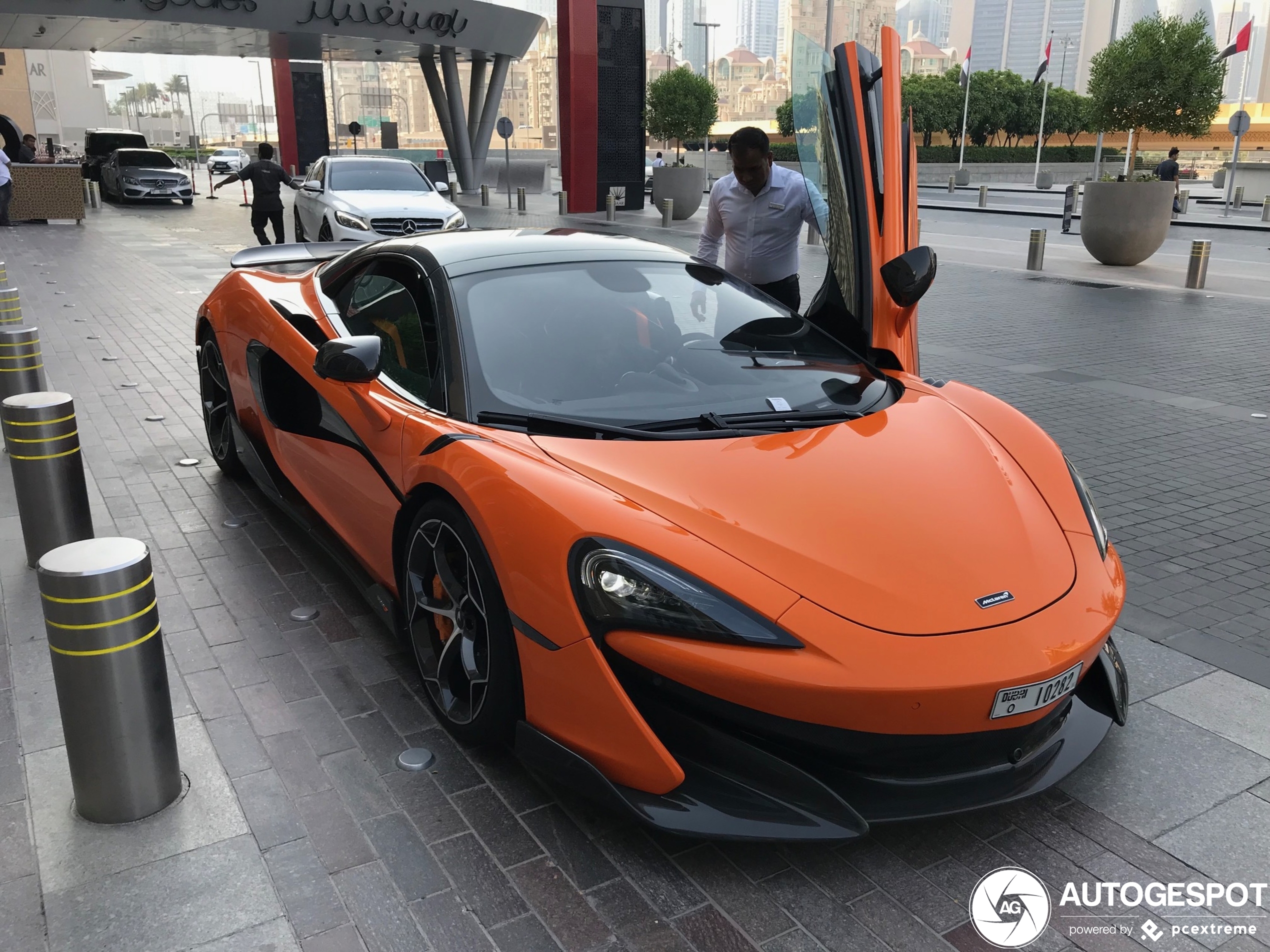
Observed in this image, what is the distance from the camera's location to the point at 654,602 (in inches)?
96.9

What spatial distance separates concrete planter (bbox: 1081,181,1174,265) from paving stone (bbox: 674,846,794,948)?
49.0 ft

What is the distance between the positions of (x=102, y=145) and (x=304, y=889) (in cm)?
3663

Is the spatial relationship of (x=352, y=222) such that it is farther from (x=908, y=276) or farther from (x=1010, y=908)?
(x=1010, y=908)

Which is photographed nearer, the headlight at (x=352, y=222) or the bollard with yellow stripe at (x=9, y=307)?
the bollard with yellow stripe at (x=9, y=307)

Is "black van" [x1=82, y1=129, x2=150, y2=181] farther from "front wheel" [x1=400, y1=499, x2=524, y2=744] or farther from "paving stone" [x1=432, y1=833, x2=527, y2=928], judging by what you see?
"paving stone" [x1=432, y1=833, x2=527, y2=928]

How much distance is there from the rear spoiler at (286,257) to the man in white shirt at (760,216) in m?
2.13

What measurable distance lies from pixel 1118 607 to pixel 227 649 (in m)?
2.98

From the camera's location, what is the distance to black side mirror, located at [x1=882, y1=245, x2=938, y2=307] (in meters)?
4.08

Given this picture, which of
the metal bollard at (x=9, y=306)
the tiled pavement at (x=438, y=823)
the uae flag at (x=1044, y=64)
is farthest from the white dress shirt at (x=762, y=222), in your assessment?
the uae flag at (x=1044, y=64)

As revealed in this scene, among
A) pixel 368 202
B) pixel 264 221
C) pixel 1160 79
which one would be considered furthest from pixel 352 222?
pixel 1160 79

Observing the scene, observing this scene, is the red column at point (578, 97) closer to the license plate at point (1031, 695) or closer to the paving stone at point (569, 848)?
the paving stone at point (569, 848)

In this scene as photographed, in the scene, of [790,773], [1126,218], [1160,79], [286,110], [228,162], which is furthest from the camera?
[228,162]

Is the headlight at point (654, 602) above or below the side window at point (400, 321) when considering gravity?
below

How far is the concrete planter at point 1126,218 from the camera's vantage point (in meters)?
15.4
